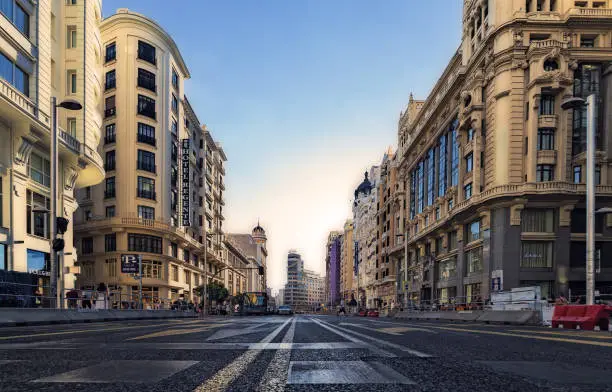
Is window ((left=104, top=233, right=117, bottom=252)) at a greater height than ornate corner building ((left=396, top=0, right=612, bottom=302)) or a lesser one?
lesser

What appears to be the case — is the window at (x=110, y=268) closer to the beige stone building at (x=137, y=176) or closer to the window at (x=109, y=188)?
the beige stone building at (x=137, y=176)

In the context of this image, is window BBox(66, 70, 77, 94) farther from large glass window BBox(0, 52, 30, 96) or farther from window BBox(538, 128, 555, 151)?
window BBox(538, 128, 555, 151)

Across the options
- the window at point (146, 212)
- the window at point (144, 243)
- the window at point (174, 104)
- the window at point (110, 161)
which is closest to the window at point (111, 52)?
the window at point (174, 104)

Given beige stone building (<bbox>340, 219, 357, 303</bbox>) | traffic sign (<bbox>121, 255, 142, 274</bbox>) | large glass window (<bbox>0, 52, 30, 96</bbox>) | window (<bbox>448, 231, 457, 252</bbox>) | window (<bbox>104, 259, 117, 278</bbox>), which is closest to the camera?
large glass window (<bbox>0, 52, 30, 96</bbox>)

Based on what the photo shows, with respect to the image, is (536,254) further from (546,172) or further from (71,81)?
(71,81)

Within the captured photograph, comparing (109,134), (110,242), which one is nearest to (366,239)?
(110,242)

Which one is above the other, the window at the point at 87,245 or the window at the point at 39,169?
the window at the point at 39,169

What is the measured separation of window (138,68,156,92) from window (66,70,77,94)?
20.7m

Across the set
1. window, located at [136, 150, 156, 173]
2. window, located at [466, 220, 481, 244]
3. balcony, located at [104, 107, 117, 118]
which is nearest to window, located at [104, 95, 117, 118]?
balcony, located at [104, 107, 117, 118]

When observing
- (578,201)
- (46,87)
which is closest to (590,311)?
(578,201)

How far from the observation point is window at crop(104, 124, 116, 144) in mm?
48781

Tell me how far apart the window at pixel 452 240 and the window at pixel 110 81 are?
4327 centimetres

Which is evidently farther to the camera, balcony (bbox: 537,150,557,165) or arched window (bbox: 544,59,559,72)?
arched window (bbox: 544,59,559,72)

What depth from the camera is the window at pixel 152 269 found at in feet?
154
